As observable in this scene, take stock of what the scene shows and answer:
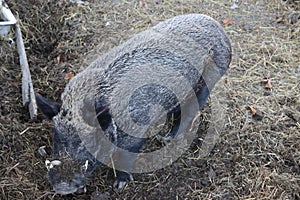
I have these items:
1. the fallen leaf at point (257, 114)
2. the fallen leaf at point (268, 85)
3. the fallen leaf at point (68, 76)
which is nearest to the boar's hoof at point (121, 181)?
the fallen leaf at point (68, 76)

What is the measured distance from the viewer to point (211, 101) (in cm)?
416

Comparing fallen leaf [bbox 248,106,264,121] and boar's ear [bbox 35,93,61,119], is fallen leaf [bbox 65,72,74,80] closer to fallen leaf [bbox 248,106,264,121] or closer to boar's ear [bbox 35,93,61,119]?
boar's ear [bbox 35,93,61,119]

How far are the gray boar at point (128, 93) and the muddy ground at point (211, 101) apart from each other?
0.38 metres

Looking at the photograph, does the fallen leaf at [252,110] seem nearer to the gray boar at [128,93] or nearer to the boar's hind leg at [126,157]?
the gray boar at [128,93]

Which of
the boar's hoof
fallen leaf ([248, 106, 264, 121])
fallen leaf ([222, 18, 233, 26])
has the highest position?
fallen leaf ([222, 18, 233, 26])

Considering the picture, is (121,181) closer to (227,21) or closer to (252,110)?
(252,110)

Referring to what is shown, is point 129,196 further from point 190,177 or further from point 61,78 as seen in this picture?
point 61,78

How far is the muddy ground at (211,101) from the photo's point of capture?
135 inches

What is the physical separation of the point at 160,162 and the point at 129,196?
410 millimetres

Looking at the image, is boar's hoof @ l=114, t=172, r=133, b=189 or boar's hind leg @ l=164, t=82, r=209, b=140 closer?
boar's hoof @ l=114, t=172, r=133, b=189

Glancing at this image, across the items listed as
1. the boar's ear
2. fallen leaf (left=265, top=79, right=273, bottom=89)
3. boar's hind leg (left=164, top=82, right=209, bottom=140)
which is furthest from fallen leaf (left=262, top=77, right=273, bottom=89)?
the boar's ear

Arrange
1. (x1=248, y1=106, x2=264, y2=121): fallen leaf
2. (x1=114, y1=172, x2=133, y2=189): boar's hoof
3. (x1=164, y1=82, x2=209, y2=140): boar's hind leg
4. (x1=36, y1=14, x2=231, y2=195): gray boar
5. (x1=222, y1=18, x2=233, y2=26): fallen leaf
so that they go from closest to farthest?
1. (x1=36, y1=14, x2=231, y2=195): gray boar
2. (x1=114, y1=172, x2=133, y2=189): boar's hoof
3. (x1=164, y1=82, x2=209, y2=140): boar's hind leg
4. (x1=248, y1=106, x2=264, y2=121): fallen leaf
5. (x1=222, y1=18, x2=233, y2=26): fallen leaf

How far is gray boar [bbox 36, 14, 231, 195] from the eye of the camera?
297 centimetres

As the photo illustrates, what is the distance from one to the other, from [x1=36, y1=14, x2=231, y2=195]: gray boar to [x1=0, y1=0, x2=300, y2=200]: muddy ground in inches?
15.0
